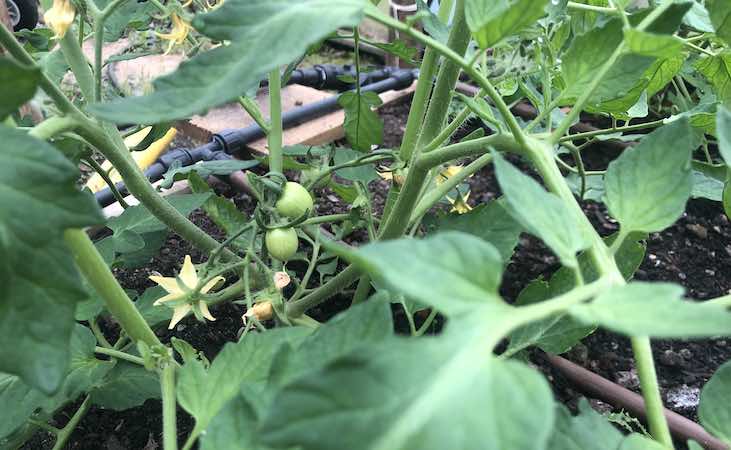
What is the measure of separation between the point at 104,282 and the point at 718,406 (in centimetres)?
45

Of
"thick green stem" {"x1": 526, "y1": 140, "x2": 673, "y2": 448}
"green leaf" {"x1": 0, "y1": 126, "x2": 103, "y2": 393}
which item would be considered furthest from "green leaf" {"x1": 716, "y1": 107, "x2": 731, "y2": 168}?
"green leaf" {"x1": 0, "y1": 126, "x2": 103, "y2": 393}

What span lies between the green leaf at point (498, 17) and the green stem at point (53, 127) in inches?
11.0

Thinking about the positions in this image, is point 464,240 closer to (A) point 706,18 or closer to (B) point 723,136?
(B) point 723,136

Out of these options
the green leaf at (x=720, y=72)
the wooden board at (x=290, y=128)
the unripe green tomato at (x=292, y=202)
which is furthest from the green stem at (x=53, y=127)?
the wooden board at (x=290, y=128)

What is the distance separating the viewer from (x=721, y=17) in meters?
0.52

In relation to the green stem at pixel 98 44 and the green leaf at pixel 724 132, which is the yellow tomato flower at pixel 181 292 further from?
the green leaf at pixel 724 132

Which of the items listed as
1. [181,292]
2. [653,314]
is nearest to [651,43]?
[653,314]

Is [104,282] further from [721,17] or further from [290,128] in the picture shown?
[290,128]

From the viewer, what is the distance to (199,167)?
2.62 feet

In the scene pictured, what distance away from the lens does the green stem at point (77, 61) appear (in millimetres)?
640

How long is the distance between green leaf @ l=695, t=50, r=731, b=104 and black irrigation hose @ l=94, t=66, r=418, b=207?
0.68 metres

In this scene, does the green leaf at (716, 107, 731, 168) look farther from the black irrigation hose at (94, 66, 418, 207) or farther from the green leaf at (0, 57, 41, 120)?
the black irrigation hose at (94, 66, 418, 207)

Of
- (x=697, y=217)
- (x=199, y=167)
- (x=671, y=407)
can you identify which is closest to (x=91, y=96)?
(x=199, y=167)

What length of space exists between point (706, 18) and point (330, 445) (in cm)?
63
